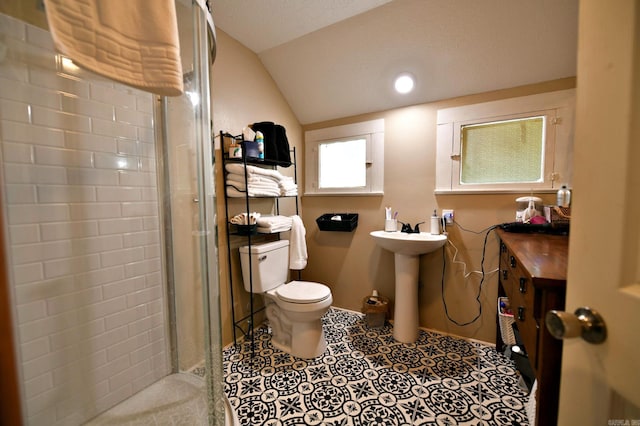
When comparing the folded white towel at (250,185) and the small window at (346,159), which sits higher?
the small window at (346,159)

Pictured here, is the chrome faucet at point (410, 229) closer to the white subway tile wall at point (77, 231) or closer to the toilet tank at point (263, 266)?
the toilet tank at point (263, 266)

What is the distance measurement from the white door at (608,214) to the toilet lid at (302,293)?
4.37ft

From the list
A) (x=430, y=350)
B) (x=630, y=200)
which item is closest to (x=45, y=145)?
(x=630, y=200)

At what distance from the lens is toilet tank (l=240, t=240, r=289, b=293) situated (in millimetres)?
1809

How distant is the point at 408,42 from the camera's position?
170 cm

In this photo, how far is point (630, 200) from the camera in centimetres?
34

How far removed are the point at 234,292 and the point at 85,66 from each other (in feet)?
5.36

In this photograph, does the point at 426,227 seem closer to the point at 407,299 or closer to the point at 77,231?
the point at 407,299

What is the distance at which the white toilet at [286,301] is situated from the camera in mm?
1667

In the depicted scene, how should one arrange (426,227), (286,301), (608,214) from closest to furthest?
(608,214) → (286,301) → (426,227)

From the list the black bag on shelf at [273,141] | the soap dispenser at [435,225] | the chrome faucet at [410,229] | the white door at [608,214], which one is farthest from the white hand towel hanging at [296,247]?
the white door at [608,214]

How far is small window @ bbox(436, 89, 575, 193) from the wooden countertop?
0.48 meters

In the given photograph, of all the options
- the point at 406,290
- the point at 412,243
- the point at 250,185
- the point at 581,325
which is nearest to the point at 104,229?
the point at 250,185

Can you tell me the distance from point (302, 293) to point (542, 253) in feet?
4.34
